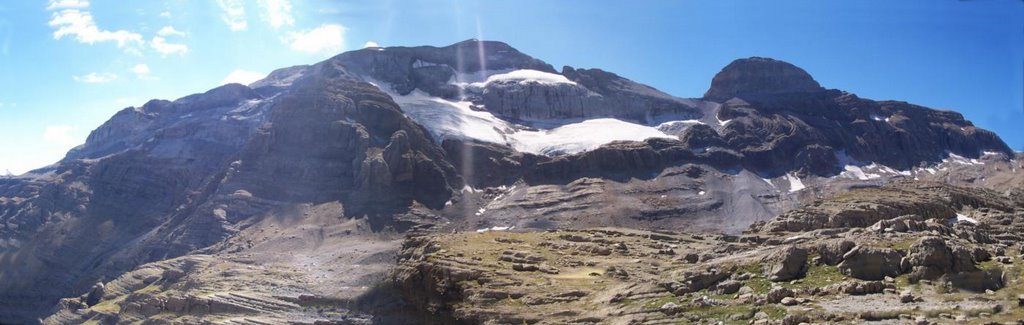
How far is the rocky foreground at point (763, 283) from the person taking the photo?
3341 centimetres

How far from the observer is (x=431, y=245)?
85.2m

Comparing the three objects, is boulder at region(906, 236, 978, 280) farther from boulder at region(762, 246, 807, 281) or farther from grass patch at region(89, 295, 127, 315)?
grass patch at region(89, 295, 127, 315)

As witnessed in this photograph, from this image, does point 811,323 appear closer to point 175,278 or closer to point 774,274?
point 774,274

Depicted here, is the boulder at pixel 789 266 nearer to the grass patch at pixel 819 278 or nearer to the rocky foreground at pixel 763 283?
the rocky foreground at pixel 763 283

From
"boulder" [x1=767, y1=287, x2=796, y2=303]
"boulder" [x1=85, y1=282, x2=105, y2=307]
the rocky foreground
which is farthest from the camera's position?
"boulder" [x1=85, y1=282, x2=105, y2=307]

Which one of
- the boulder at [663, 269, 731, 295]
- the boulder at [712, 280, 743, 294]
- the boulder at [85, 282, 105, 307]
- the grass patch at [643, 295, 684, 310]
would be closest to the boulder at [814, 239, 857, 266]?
the boulder at [712, 280, 743, 294]

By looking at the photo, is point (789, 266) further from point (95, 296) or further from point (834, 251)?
point (95, 296)

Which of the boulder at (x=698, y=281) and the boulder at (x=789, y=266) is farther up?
the boulder at (x=789, y=266)

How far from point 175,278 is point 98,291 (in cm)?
2416

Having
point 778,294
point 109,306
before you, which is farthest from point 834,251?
point 109,306

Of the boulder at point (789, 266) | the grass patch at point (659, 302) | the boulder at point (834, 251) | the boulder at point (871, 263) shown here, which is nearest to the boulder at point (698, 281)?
the grass patch at point (659, 302)

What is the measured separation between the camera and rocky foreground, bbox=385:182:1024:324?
33406 mm

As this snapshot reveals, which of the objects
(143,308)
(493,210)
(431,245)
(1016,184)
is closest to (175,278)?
(143,308)

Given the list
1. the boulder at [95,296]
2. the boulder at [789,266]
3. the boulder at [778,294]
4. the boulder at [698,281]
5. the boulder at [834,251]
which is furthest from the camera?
the boulder at [95,296]
